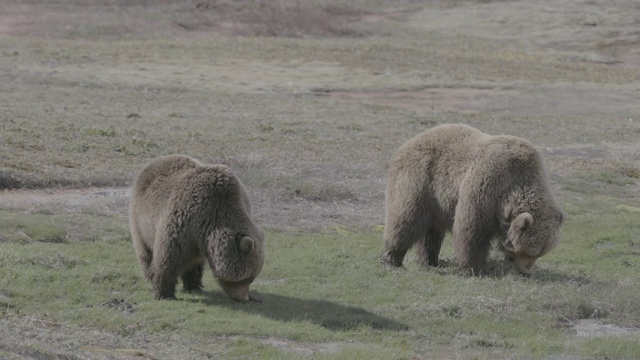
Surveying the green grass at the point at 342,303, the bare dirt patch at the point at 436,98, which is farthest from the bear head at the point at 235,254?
the bare dirt patch at the point at 436,98

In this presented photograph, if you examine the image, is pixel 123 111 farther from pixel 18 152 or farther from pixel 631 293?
pixel 631 293

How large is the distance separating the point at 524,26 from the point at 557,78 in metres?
15.7

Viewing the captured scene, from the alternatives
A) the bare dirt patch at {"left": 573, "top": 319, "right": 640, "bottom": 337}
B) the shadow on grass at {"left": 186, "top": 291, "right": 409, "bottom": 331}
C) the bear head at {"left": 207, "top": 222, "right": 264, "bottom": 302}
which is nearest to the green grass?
the shadow on grass at {"left": 186, "top": 291, "right": 409, "bottom": 331}

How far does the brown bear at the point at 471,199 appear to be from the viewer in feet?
41.1

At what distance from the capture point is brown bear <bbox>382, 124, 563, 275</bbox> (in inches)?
493

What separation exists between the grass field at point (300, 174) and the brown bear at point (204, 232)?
0.33 meters

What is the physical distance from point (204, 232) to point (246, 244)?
20.7 inches

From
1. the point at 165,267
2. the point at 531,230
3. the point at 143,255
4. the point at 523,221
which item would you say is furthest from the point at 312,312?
the point at 531,230

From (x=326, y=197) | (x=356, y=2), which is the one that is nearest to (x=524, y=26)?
(x=356, y=2)

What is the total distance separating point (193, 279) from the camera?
39.0 ft

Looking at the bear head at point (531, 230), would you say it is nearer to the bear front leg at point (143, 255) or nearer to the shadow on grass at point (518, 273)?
the shadow on grass at point (518, 273)

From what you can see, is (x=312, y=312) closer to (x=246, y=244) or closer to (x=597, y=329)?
(x=246, y=244)

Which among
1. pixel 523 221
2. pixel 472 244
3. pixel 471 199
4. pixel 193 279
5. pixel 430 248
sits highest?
pixel 471 199

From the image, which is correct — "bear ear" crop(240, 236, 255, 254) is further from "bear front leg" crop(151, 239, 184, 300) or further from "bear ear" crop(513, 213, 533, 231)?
"bear ear" crop(513, 213, 533, 231)
